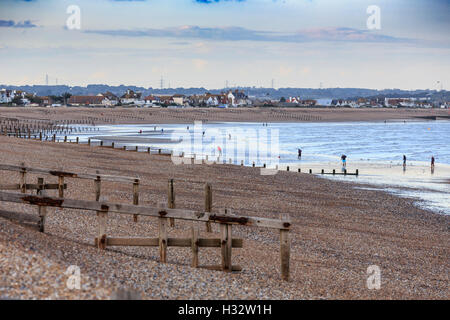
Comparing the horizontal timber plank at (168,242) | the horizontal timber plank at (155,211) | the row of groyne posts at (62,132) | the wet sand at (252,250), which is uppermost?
the horizontal timber plank at (155,211)

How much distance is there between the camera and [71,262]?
1007 cm

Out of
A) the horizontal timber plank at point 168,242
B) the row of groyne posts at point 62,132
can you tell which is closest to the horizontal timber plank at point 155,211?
the horizontal timber plank at point 168,242

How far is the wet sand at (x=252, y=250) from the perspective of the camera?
9.53 meters

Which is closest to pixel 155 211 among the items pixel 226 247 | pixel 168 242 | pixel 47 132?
pixel 168 242

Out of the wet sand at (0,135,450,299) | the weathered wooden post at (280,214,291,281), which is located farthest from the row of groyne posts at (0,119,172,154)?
the weathered wooden post at (280,214,291,281)

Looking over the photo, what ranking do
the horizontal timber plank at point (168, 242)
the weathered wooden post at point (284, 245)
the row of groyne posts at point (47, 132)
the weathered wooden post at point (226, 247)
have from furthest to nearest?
1. the row of groyne posts at point (47, 132)
2. the horizontal timber plank at point (168, 242)
3. the weathered wooden post at point (226, 247)
4. the weathered wooden post at point (284, 245)

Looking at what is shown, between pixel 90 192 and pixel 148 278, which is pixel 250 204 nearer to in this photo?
pixel 90 192

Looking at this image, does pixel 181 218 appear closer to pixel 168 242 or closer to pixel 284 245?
pixel 168 242

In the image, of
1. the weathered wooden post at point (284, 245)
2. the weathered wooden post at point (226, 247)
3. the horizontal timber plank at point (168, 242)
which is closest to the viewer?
the weathered wooden post at point (284, 245)

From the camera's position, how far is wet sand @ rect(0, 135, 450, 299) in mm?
9531

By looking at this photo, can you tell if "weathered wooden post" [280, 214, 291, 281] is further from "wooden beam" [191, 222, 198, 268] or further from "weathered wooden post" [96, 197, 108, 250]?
"weathered wooden post" [96, 197, 108, 250]

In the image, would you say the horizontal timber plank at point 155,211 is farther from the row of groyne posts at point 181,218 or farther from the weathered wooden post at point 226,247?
the weathered wooden post at point 226,247
